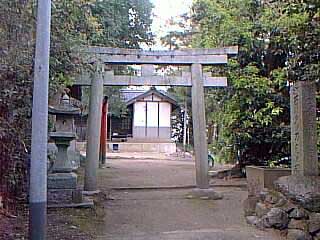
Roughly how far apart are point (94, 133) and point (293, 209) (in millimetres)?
5203

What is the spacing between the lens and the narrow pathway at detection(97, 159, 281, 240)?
638 centimetres

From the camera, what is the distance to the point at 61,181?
828cm

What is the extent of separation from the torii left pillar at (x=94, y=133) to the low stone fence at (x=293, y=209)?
4235 millimetres

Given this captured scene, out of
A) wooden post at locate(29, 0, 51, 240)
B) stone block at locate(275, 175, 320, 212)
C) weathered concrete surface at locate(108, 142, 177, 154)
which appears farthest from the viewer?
weathered concrete surface at locate(108, 142, 177, 154)

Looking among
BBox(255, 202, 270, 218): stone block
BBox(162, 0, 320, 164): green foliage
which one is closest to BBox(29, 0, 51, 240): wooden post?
BBox(255, 202, 270, 218): stone block

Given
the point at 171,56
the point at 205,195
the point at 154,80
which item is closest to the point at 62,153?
the point at 154,80

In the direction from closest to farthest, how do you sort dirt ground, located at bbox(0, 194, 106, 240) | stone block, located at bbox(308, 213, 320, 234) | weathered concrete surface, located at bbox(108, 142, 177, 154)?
dirt ground, located at bbox(0, 194, 106, 240) → stone block, located at bbox(308, 213, 320, 234) → weathered concrete surface, located at bbox(108, 142, 177, 154)

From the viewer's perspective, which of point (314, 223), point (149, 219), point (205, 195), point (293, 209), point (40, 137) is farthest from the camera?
point (205, 195)

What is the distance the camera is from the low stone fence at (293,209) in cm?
617

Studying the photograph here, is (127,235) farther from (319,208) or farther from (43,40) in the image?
(43,40)

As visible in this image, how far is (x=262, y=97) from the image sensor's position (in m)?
12.2

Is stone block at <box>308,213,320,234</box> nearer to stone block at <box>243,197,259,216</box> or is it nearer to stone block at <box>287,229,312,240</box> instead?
stone block at <box>287,229,312,240</box>

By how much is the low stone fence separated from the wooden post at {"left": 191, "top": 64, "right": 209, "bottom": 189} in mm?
3358

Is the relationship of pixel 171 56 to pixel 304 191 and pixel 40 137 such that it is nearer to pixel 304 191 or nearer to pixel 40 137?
pixel 304 191
